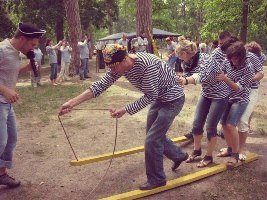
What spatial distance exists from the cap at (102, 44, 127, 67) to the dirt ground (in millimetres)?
1884

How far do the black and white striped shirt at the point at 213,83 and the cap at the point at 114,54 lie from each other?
1.46 m

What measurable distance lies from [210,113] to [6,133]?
2.96 metres

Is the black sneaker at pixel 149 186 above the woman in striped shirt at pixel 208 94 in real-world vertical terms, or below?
below

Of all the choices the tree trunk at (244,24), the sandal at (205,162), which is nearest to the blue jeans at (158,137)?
the sandal at (205,162)

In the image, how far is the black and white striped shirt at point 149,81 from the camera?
4168mm

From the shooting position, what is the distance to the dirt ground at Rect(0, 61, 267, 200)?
472 cm

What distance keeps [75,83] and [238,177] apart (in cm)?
1231

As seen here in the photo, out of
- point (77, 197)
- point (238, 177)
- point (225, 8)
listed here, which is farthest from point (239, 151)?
point (225, 8)

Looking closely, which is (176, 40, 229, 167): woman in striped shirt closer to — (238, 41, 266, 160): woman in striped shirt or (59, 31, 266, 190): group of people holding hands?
(59, 31, 266, 190): group of people holding hands

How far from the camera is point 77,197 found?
184 inches

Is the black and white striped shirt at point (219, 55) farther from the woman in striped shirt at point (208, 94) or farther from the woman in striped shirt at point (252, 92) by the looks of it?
the woman in striped shirt at point (252, 92)

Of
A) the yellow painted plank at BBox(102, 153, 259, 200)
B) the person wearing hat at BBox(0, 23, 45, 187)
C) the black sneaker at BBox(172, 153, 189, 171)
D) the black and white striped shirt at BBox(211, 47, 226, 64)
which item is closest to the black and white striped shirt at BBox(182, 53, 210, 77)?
the black and white striped shirt at BBox(211, 47, 226, 64)

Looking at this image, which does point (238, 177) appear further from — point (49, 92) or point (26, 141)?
point (49, 92)

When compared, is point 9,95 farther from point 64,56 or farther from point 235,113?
point 64,56
